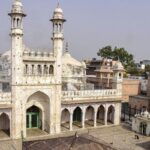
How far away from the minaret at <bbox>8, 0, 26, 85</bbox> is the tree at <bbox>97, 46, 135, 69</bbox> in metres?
33.6

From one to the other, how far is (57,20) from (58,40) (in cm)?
173

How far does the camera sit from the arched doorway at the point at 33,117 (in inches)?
951

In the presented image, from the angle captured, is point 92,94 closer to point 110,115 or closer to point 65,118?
point 65,118

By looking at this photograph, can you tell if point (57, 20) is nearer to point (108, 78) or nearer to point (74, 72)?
point (74, 72)

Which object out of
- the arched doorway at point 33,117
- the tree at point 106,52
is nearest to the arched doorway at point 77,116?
the arched doorway at point 33,117

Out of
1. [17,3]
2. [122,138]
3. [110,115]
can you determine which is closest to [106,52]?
[110,115]

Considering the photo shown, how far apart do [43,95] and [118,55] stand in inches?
1309

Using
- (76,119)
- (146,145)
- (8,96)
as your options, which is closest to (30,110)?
(8,96)

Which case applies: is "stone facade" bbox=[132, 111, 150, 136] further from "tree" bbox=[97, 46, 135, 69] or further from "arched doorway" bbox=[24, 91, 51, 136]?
"tree" bbox=[97, 46, 135, 69]

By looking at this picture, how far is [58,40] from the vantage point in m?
23.6

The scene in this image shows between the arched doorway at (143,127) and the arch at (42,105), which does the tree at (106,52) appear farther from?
the arch at (42,105)

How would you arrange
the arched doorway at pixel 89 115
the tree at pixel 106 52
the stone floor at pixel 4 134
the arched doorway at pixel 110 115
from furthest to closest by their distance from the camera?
the tree at pixel 106 52
the arched doorway at pixel 89 115
the arched doorway at pixel 110 115
the stone floor at pixel 4 134

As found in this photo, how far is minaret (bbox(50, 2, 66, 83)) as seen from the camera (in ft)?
77.3

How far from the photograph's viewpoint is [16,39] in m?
21.5
